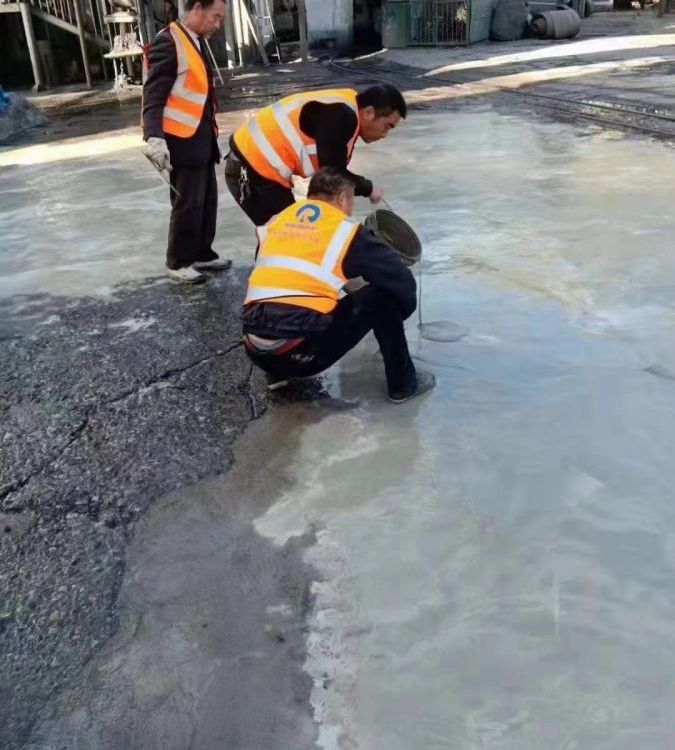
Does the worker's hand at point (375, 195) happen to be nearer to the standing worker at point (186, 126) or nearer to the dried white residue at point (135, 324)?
the standing worker at point (186, 126)

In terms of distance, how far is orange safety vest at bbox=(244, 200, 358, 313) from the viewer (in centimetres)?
303

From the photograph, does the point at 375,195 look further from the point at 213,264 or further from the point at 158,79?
the point at 213,264

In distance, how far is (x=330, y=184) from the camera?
3117 mm

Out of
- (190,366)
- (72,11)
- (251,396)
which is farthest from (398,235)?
(72,11)

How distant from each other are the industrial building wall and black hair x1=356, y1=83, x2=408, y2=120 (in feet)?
68.9

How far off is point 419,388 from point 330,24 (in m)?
22.0

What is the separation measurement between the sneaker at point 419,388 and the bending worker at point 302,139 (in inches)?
35.5

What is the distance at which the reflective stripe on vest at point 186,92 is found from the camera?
14.4 ft

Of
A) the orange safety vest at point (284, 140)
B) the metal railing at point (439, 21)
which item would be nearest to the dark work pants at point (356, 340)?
the orange safety vest at point (284, 140)

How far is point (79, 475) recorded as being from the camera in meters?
3.03

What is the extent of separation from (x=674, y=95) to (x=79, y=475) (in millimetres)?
9849

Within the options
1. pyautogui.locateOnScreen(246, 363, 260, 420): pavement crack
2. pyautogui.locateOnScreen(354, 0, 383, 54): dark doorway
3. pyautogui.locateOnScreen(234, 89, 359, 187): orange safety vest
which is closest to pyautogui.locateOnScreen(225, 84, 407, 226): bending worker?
pyautogui.locateOnScreen(234, 89, 359, 187): orange safety vest

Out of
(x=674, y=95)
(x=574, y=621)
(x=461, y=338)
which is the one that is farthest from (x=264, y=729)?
(x=674, y=95)

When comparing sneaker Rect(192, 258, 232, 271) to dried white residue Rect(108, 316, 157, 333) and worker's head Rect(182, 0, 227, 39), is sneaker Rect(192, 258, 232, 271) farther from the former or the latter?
worker's head Rect(182, 0, 227, 39)
